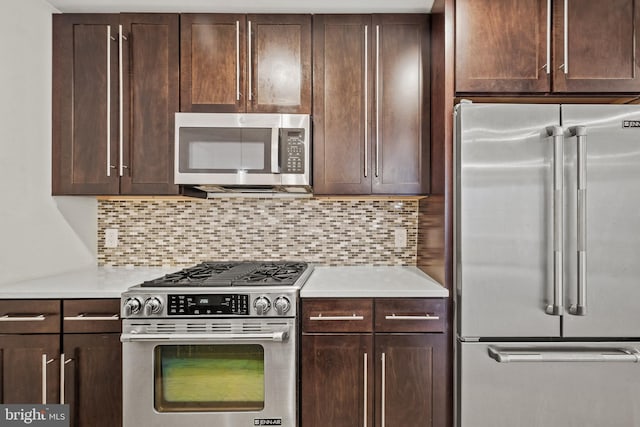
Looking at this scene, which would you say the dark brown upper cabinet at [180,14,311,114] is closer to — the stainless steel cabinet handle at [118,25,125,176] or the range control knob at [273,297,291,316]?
the stainless steel cabinet handle at [118,25,125,176]

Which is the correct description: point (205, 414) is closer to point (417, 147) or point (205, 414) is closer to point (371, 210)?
point (371, 210)

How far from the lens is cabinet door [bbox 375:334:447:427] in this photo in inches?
69.0

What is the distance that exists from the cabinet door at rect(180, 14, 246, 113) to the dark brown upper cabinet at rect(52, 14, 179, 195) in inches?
2.4

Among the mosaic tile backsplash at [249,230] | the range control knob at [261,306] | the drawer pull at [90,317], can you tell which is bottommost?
the drawer pull at [90,317]

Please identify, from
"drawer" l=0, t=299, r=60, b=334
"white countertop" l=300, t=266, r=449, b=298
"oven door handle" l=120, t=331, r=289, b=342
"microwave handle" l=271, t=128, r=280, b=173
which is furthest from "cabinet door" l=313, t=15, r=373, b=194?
"drawer" l=0, t=299, r=60, b=334

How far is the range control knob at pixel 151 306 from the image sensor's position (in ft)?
5.51

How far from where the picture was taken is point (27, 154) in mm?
1940

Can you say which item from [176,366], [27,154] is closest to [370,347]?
[176,366]

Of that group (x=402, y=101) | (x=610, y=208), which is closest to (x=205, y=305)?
(x=402, y=101)

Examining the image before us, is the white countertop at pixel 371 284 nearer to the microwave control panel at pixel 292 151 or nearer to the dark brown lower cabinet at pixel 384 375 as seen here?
the dark brown lower cabinet at pixel 384 375

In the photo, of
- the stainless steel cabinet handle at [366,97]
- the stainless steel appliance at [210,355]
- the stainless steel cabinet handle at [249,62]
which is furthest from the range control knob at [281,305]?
the stainless steel cabinet handle at [249,62]

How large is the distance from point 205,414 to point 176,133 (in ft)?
4.60

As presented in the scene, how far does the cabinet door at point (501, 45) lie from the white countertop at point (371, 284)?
987 mm

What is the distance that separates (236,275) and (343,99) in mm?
1118
